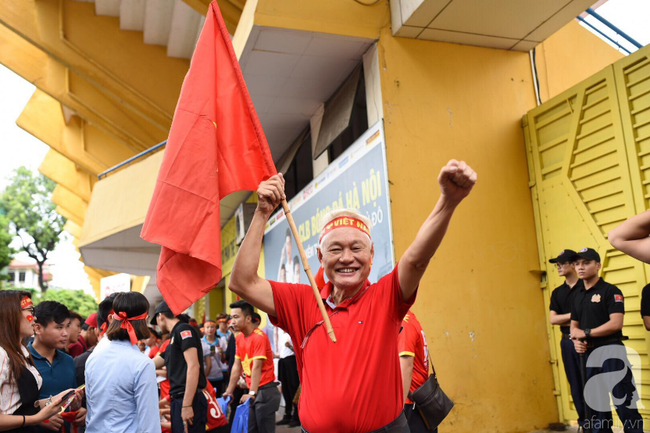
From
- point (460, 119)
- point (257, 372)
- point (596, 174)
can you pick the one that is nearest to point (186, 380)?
point (257, 372)

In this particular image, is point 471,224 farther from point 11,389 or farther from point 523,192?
point 11,389

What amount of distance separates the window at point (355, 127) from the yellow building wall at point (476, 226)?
1.01m

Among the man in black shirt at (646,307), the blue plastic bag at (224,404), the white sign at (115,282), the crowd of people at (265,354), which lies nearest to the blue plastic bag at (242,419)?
the crowd of people at (265,354)

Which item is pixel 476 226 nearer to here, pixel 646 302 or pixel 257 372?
pixel 646 302

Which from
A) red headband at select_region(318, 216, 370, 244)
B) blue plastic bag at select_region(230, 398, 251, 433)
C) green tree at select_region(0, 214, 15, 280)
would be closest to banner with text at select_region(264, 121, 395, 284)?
blue plastic bag at select_region(230, 398, 251, 433)

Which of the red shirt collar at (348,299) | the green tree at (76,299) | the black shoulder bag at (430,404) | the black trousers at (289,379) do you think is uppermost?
the green tree at (76,299)

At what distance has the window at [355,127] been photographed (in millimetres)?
9016

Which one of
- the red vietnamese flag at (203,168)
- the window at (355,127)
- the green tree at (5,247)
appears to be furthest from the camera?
the green tree at (5,247)

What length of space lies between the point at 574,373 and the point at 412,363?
3294 mm

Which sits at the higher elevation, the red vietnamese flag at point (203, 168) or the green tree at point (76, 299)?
the green tree at point (76, 299)

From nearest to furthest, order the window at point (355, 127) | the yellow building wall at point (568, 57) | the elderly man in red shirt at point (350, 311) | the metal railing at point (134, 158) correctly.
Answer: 1. the elderly man in red shirt at point (350, 311)
2. the window at point (355, 127)
3. the yellow building wall at point (568, 57)
4. the metal railing at point (134, 158)

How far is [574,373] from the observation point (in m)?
6.55

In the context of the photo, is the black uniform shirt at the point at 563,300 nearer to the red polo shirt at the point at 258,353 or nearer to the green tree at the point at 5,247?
the red polo shirt at the point at 258,353

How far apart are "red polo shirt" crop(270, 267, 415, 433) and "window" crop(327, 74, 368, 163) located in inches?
259
